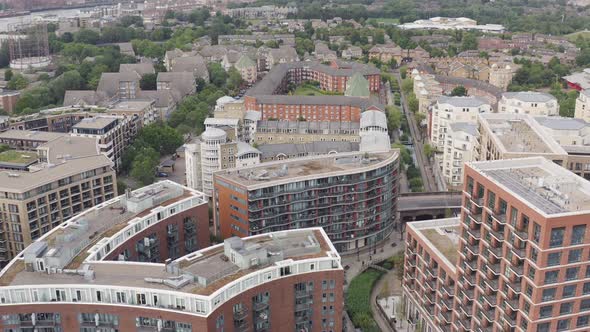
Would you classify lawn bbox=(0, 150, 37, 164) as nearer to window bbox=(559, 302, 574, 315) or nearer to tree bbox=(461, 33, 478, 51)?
window bbox=(559, 302, 574, 315)

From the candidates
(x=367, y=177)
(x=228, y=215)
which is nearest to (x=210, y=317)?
(x=228, y=215)

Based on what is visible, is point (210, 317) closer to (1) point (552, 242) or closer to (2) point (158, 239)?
(2) point (158, 239)

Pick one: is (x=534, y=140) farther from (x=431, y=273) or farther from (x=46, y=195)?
(x=46, y=195)

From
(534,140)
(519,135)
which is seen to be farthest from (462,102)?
(534,140)

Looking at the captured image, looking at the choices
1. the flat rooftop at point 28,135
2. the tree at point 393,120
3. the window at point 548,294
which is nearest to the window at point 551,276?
the window at point 548,294

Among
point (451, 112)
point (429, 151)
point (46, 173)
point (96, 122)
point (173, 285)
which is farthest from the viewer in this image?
point (429, 151)

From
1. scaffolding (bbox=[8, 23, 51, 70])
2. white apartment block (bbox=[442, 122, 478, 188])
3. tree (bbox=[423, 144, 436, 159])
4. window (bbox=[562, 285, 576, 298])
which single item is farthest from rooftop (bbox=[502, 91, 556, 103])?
scaffolding (bbox=[8, 23, 51, 70])
